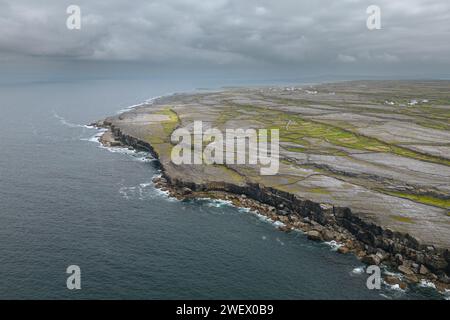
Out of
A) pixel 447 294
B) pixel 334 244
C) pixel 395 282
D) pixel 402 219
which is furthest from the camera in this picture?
pixel 402 219

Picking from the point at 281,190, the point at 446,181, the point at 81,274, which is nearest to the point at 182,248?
the point at 81,274

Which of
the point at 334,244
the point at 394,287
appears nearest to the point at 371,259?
the point at 394,287

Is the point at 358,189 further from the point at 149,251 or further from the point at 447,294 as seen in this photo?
the point at 149,251

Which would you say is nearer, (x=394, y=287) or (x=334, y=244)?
(x=394, y=287)

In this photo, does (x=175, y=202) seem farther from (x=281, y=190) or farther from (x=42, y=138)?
(x=42, y=138)

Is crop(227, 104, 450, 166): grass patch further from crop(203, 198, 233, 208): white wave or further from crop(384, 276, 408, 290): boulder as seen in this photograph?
crop(384, 276, 408, 290): boulder

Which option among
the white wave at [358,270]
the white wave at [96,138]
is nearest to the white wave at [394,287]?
the white wave at [358,270]

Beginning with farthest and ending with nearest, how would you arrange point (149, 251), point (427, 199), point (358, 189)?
point (358, 189), point (427, 199), point (149, 251)

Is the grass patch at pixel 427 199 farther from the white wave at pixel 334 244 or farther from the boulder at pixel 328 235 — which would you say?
the white wave at pixel 334 244
